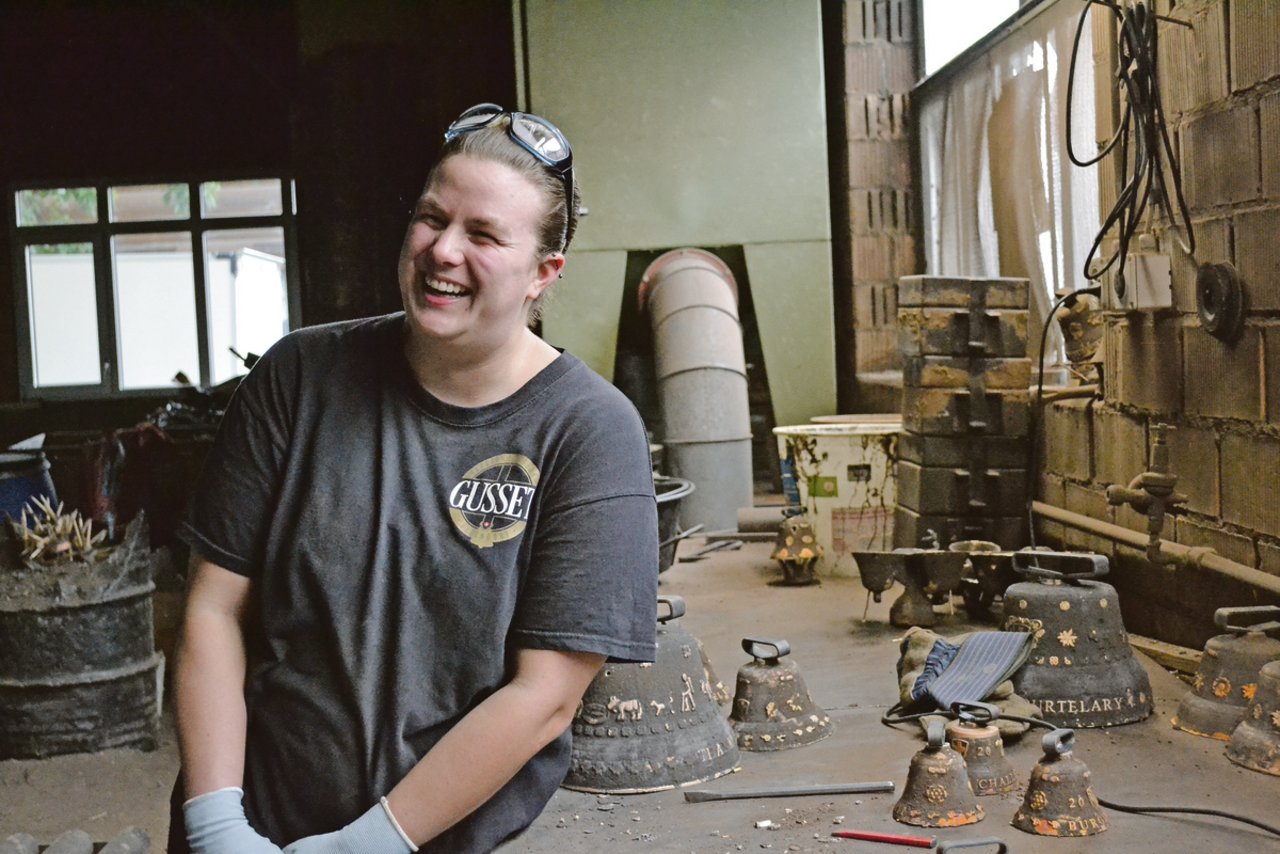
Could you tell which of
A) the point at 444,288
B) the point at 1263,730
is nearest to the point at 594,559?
the point at 444,288

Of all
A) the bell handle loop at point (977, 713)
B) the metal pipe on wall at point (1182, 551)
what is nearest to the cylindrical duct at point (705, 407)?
the metal pipe on wall at point (1182, 551)

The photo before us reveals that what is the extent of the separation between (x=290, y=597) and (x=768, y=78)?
716 cm

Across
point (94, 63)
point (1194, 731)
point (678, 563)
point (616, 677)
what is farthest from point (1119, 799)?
point (94, 63)

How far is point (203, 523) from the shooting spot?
148 cm

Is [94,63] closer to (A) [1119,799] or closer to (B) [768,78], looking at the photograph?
(B) [768,78]

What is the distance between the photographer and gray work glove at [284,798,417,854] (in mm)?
1399

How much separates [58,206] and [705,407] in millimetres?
8511

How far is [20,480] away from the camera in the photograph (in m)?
5.22

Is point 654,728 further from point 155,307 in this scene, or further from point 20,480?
point 155,307

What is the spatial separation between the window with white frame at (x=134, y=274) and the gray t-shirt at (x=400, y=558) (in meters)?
11.4

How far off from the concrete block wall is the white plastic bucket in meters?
2.75

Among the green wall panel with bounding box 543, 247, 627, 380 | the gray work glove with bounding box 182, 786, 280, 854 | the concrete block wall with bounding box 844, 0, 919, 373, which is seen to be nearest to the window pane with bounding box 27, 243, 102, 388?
the green wall panel with bounding box 543, 247, 627, 380

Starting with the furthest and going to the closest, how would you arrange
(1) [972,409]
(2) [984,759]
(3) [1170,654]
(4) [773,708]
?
(1) [972,409], (3) [1170,654], (4) [773,708], (2) [984,759]

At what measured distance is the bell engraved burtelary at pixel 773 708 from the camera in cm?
316
